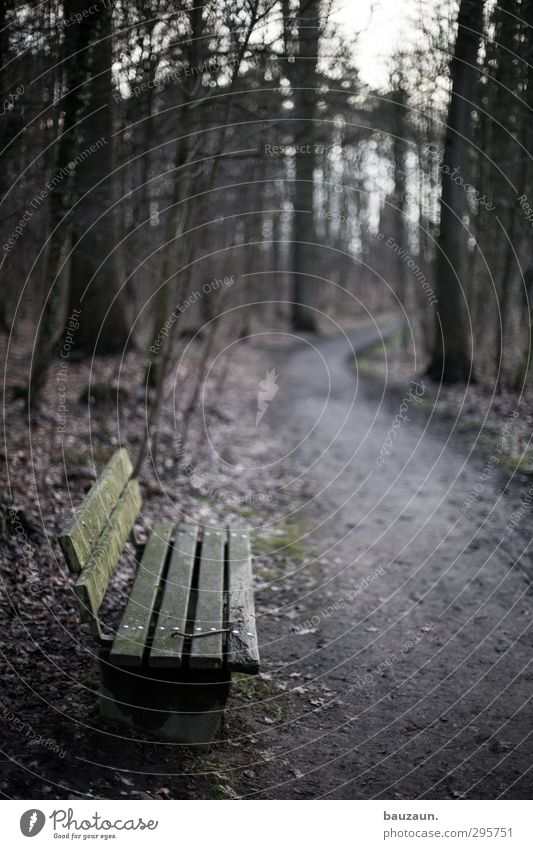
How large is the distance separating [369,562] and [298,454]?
4.28 meters

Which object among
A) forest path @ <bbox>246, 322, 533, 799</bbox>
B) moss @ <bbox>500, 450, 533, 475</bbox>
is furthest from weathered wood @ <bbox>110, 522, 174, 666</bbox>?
moss @ <bbox>500, 450, 533, 475</bbox>

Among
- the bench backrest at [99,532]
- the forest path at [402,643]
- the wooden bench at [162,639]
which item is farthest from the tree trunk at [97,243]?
the wooden bench at [162,639]

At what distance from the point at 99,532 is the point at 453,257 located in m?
12.5

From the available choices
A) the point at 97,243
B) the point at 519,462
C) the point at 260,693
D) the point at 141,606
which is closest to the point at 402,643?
the point at 260,693

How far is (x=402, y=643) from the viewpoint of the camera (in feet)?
17.1

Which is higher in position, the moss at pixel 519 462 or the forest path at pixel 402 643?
the moss at pixel 519 462

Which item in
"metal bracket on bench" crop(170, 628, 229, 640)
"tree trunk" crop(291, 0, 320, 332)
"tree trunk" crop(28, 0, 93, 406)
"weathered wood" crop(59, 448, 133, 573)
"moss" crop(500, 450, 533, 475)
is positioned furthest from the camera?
"tree trunk" crop(291, 0, 320, 332)

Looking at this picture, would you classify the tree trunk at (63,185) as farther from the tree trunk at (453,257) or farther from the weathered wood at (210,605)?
the tree trunk at (453,257)

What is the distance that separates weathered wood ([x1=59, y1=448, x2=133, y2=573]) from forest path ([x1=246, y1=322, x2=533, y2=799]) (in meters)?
1.52

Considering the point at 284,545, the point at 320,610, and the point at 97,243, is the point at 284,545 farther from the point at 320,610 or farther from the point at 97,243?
the point at 97,243

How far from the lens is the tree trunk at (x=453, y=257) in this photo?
14.2m

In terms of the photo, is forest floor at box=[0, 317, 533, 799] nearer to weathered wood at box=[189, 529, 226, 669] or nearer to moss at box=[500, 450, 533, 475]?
moss at box=[500, 450, 533, 475]

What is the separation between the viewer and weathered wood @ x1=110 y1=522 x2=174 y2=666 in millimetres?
3643
